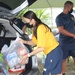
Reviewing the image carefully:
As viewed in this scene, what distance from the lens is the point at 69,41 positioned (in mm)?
5859

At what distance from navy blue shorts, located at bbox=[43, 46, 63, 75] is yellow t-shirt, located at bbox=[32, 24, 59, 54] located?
0.08 metres

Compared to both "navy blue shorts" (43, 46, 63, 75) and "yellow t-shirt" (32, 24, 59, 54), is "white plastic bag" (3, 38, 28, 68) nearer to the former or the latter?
"yellow t-shirt" (32, 24, 59, 54)

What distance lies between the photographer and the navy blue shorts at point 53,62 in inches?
156

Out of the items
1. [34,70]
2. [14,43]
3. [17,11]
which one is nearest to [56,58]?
[34,70]

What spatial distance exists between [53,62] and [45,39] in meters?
0.42

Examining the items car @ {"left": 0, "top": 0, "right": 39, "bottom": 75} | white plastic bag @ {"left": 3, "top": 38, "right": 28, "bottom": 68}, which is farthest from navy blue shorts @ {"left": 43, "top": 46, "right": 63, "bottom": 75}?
white plastic bag @ {"left": 3, "top": 38, "right": 28, "bottom": 68}

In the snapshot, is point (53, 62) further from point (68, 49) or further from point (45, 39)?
point (68, 49)

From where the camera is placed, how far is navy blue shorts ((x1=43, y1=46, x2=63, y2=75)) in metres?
3.96

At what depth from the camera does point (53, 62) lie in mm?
3973

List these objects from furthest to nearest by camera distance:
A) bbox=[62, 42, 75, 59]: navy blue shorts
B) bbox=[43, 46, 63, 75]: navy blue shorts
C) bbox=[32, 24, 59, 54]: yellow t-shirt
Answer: bbox=[62, 42, 75, 59]: navy blue shorts < bbox=[43, 46, 63, 75]: navy blue shorts < bbox=[32, 24, 59, 54]: yellow t-shirt

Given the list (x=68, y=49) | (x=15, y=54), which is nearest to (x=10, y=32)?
(x=15, y=54)

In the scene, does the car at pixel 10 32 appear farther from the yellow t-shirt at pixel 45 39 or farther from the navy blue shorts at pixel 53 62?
the yellow t-shirt at pixel 45 39

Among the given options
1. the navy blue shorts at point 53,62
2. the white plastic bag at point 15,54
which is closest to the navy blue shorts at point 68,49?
the navy blue shorts at point 53,62

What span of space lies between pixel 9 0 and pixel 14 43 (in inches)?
82.8
